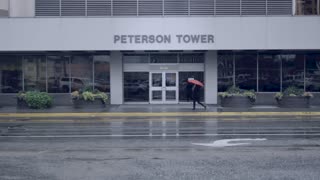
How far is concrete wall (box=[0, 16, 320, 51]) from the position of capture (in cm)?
2853

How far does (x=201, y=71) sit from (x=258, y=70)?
3228 millimetres

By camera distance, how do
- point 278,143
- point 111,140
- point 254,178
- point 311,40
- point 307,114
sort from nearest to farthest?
1. point 254,178
2. point 278,143
3. point 111,140
4. point 307,114
5. point 311,40

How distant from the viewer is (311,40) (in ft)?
93.5

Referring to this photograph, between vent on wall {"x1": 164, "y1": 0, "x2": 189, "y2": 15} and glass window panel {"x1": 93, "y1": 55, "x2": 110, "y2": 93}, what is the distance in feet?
14.4

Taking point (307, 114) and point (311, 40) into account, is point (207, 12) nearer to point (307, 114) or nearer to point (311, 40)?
point (311, 40)

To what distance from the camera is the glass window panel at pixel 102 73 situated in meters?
31.0

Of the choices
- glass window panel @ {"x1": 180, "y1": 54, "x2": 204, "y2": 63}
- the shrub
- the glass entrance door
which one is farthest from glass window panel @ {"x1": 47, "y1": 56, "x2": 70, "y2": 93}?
glass window panel @ {"x1": 180, "y1": 54, "x2": 204, "y2": 63}

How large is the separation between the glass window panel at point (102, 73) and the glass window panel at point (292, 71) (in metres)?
9.92

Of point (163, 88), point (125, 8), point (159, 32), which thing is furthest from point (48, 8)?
point (163, 88)

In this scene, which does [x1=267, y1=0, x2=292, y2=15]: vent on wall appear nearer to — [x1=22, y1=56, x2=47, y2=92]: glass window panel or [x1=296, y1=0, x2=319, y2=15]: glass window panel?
[x1=296, y1=0, x2=319, y2=15]: glass window panel

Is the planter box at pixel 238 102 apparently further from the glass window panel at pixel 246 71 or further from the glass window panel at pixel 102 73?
the glass window panel at pixel 102 73

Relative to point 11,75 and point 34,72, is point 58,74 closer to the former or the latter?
point 34,72

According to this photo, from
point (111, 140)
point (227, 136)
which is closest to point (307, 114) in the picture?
point (227, 136)

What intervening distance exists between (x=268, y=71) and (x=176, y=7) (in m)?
6.37
